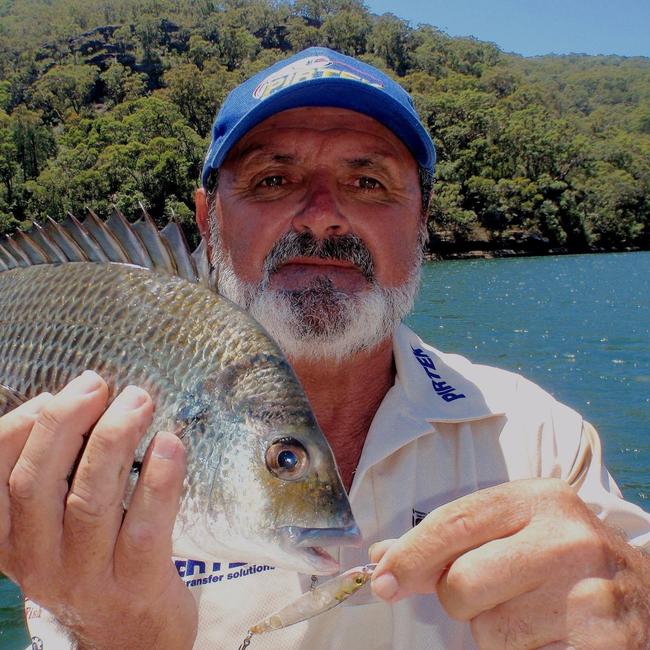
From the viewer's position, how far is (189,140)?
58.2 meters

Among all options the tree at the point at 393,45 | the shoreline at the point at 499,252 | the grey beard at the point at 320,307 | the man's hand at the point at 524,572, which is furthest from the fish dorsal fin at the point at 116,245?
the tree at the point at 393,45

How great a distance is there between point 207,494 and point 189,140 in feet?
Answer: 195

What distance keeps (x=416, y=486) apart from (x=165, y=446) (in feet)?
3.48

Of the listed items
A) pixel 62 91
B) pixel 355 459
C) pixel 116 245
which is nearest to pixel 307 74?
pixel 116 245

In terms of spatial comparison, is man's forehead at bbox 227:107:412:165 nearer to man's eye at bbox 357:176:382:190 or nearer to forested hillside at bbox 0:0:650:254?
man's eye at bbox 357:176:382:190

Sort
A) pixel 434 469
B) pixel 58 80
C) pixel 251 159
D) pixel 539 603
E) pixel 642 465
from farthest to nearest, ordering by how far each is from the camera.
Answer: pixel 58 80
pixel 642 465
pixel 251 159
pixel 434 469
pixel 539 603

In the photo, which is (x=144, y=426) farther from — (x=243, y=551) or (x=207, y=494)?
(x=243, y=551)

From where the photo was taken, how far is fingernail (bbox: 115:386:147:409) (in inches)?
58.9

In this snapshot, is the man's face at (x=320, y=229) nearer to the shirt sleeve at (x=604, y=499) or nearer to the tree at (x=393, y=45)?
the shirt sleeve at (x=604, y=499)

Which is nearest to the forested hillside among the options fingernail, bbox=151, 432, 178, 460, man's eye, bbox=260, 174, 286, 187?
man's eye, bbox=260, 174, 286, 187

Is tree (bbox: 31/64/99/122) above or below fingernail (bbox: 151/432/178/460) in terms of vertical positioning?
above

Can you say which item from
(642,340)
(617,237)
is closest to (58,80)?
(617,237)

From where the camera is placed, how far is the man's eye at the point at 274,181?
2.63 metres

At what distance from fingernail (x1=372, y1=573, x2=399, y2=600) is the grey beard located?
1.20 metres
